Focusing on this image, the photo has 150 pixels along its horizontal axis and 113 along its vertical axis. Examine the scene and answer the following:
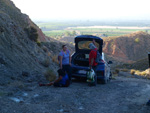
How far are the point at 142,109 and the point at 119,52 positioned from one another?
7012 centimetres

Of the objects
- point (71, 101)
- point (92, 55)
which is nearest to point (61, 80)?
point (92, 55)

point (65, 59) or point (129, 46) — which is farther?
point (129, 46)

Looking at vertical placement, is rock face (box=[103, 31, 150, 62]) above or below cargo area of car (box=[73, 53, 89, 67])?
below

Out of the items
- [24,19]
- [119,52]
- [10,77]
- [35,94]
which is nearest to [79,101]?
[35,94]

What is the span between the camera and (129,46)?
79.9 m

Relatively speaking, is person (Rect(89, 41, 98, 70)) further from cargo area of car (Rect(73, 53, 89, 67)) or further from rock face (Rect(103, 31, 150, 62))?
rock face (Rect(103, 31, 150, 62))

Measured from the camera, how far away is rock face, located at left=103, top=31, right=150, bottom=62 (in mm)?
75625

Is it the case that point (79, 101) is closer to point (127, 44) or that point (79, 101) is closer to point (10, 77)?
point (10, 77)

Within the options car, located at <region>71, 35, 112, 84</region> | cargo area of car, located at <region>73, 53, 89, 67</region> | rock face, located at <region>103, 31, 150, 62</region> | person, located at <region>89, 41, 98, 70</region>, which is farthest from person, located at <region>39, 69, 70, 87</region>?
rock face, located at <region>103, 31, 150, 62</region>

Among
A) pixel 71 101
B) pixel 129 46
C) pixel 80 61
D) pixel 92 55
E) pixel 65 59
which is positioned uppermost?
pixel 92 55

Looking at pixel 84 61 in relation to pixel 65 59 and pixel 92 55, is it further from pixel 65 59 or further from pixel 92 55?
pixel 65 59

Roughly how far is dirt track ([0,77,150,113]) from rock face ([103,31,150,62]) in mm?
67546

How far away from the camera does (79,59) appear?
34.2 ft

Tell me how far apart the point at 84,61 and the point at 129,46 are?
7191 centimetres
